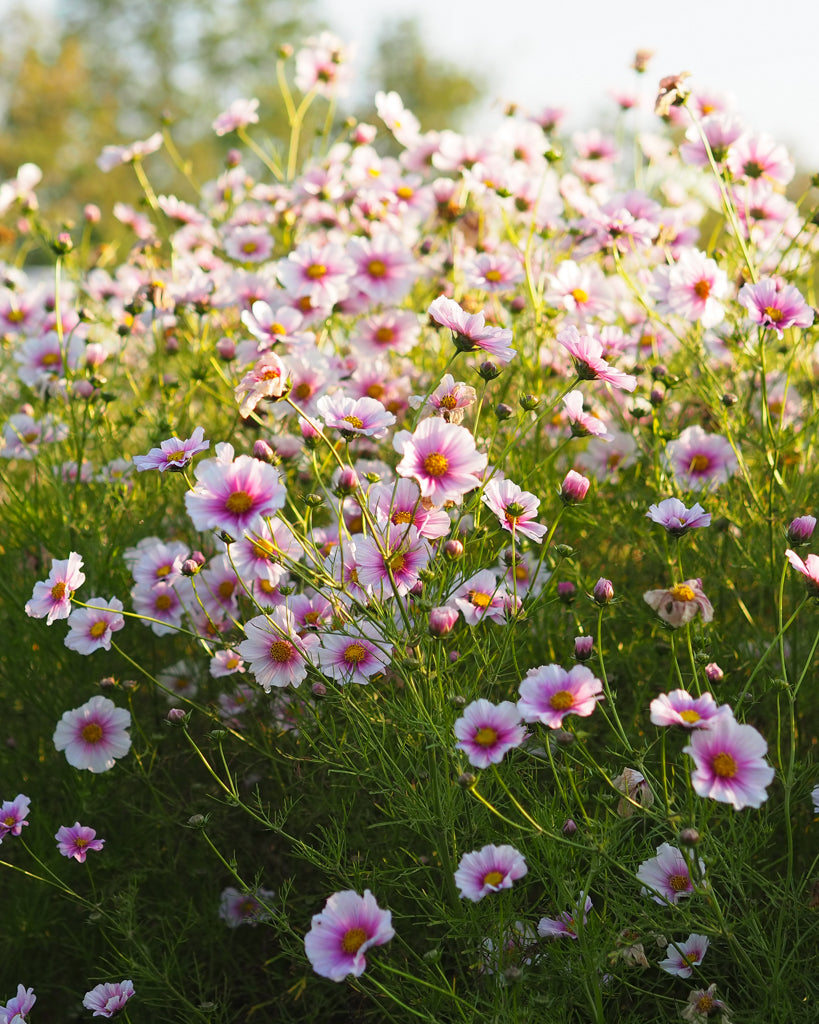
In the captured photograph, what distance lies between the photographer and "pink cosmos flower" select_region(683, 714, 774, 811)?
1.03 metres

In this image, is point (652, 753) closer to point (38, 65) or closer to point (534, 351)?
point (534, 351)

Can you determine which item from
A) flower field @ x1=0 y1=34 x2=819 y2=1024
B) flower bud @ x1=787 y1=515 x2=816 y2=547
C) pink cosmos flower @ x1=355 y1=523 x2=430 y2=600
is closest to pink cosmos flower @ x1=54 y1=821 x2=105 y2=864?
flower field @ x1=0 y1=34 x2=819 y2=1024

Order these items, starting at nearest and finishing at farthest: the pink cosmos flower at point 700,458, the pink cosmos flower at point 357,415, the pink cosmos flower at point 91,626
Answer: the pink cosmos flower at point 357,415 → the pink cosmos flower at point 91,626 → the pink cosmos flower at point 700,458

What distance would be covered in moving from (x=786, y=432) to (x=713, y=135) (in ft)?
2.38

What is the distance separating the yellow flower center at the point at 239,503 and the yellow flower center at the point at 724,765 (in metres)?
0.69

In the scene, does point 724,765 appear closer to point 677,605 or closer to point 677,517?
point 677,605

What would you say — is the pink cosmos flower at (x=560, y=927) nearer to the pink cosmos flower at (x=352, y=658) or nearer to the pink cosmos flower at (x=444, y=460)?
the pink cosmos flower at (x=352, y=658)

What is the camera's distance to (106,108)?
19438 mm

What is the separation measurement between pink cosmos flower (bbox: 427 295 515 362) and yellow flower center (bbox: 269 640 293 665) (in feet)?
1.82

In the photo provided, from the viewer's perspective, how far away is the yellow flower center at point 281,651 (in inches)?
56.9

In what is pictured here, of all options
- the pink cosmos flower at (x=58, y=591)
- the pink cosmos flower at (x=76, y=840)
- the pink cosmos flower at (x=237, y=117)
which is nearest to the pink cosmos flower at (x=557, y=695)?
the pink cosmos flower at (x=58, y=591)

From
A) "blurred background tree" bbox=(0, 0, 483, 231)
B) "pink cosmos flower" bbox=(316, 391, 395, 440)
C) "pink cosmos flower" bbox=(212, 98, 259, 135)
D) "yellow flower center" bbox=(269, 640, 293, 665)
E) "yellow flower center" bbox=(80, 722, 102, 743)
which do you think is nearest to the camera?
"pink cosmos flower" bbox=(316, 391, 395, 440)

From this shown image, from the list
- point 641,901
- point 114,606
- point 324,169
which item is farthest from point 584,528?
point 324,169

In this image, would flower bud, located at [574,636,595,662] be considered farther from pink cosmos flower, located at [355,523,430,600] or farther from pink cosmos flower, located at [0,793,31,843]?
pink cosmos flower, located at [0,793,31,843]
